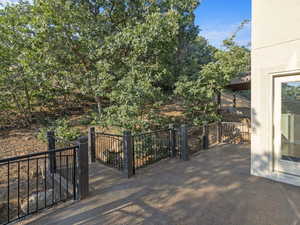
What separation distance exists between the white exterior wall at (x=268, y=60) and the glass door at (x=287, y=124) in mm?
113

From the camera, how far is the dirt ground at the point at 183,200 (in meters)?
2.29

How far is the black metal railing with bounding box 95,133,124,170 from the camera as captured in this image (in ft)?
15.6

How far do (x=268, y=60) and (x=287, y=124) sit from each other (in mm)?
1266

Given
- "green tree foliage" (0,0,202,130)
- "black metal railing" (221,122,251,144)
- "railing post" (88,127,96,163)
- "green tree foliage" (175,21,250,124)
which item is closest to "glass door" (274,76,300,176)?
"green tree foliage" (175,21,250,124)

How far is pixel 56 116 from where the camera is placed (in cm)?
917

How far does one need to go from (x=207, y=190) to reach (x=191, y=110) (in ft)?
15.6

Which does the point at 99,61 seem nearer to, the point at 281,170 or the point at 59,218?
the point at 59,218

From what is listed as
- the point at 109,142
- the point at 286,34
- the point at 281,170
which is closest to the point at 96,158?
the point at 109,142

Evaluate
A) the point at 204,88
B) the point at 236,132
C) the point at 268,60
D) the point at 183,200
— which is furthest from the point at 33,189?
the point at 236,132

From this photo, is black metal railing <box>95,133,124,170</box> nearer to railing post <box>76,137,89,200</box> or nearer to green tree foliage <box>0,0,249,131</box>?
green tree foliage <box>0,0,249,131</box>

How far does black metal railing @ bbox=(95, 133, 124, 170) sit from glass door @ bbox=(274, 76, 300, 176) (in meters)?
3.53

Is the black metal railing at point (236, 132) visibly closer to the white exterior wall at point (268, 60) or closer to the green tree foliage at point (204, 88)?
the green tree foliage at point (204, 88)

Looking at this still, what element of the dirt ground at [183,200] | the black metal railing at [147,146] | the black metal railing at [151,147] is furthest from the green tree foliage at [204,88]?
the dirt ground at [183,200]

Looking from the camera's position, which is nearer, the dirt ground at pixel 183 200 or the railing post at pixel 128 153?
the dirt ground at pixel 183 200
